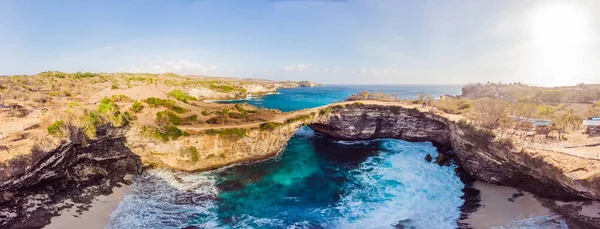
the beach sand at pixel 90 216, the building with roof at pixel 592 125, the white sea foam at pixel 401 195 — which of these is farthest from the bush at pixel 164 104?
the building with roof at pixel 592 125

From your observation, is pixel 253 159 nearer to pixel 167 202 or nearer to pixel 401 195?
pixel 167 202

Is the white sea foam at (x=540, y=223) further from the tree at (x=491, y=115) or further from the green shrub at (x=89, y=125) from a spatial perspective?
the green shrub at (x=89, y=125)

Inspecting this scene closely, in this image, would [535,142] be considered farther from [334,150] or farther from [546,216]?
[334,150]

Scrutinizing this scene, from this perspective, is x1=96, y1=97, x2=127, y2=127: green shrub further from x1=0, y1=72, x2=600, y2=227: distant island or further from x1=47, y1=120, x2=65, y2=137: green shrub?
x1=47, y1=120, x2=65, y2=137: green shrub

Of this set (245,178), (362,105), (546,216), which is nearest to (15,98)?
(245,178)

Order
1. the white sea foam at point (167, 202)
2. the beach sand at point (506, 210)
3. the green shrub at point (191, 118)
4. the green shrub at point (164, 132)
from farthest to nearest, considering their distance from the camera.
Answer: the green shrub at point (191, 118), the green shrub at point (164, 132), the white sea foam at point (167, 202), the beach sand at point (506, 210)

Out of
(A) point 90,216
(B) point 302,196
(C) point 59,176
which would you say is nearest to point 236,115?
(B) point 302,196
